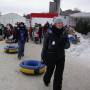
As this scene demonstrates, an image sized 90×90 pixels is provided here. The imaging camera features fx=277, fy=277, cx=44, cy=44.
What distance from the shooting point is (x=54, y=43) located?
6.66 meters

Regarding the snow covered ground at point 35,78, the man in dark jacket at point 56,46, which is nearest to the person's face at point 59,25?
the man in dark jacket at point 56,46

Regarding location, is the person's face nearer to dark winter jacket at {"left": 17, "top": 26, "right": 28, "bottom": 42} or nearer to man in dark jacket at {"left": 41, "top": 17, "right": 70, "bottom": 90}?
man in dark jacket at {"left": 41, "top": 17, "right": 70, "bottom": 90}

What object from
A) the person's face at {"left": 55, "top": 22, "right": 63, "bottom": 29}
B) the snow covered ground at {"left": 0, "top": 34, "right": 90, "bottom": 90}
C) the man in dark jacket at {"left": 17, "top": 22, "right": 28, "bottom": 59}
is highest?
the person's face at {"left": 55, "top": 22, "right": 63, "bottom": 29}

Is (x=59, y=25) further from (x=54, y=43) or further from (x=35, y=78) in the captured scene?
(x=35, y=78)

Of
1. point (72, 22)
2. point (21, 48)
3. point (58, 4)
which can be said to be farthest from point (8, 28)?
point (72, 22)

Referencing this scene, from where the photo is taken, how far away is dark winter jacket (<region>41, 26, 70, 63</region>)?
6.67 meters

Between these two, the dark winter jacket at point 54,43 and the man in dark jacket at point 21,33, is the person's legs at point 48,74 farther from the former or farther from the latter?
the man in dark jacket at point 21,33

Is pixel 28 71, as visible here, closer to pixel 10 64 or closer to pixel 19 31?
pixel 10 64

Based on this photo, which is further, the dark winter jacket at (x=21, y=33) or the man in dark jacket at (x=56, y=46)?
the dark winter jacket at (x=21, y=33)

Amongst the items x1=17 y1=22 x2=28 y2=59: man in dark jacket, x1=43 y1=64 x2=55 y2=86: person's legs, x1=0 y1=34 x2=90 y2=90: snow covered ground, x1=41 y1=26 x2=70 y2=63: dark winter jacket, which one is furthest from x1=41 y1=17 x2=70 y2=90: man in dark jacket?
x1=17 y1=22 x2=28 y2=59: man in dark jacket

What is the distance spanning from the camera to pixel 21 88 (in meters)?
7.51

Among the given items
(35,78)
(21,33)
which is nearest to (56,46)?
(35,78)

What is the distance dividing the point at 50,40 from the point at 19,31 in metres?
6.07

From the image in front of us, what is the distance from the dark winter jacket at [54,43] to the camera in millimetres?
6668
